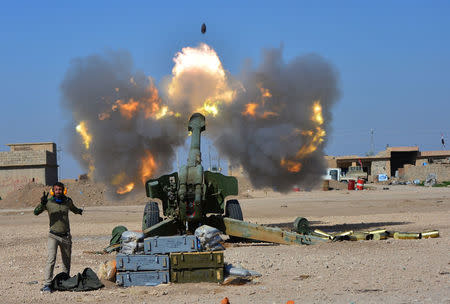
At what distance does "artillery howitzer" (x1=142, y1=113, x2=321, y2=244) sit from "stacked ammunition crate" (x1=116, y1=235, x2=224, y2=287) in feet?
15.3

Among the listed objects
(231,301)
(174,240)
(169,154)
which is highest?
(169,154)

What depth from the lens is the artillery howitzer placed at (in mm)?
16047

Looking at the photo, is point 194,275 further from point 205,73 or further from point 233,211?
point 205,73

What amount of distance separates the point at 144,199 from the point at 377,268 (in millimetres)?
36820

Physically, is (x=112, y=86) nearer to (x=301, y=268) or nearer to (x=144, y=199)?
(x=301, y=268)

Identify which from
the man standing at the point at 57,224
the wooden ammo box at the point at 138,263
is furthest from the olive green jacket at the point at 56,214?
the wooden ammo box at the point at 138,263

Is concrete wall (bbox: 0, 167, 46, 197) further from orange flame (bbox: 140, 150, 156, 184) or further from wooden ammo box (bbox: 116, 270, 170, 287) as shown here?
wooden ammo box (bbox: 116, 270, 170, 287)

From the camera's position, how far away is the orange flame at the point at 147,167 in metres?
21.0

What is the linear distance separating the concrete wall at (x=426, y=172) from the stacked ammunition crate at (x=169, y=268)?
183 ft

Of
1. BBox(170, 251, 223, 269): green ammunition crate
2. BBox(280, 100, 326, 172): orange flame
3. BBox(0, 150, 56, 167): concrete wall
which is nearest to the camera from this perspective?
BBox(170, 251, 223, 269): green ammunition crate

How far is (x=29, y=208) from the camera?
148ft

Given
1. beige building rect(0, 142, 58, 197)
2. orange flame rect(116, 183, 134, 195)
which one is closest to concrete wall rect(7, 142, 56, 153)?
beige building rect(0, 142, 58, 197)

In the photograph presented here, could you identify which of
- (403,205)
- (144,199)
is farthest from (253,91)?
(144,199)

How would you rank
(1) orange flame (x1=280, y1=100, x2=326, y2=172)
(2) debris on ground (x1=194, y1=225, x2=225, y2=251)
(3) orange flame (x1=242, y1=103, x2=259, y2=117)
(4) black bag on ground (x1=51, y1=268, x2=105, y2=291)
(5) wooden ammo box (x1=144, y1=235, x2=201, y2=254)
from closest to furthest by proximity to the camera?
(4) black bag on ground (x1=51, y1=268, x2=105, y2=291), (5) wooden ammo box (x1=144, y1=235, x2=201, y2=254), (2) debris on ground (x1=194, y1=225, x2=225, y2=251), (1) orange flame (x1=280, y1=100, x2=326, y2=172), (3) orange flame (x1=242, y1=103, x2=259, y2=117)
